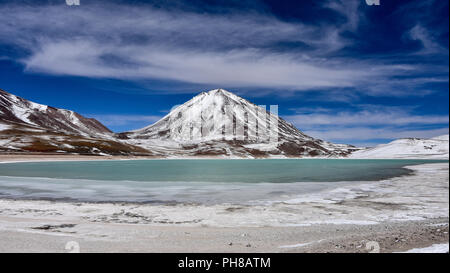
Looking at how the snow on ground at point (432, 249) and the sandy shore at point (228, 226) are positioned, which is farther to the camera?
the sandy shore at point (228, 226)

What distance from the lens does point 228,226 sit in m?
14.4

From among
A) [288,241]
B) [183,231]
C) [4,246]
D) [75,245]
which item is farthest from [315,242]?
[4,246]

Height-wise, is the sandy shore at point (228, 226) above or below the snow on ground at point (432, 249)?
below

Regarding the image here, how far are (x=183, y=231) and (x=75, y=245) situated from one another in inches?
172

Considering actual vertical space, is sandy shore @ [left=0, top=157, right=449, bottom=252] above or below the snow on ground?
below

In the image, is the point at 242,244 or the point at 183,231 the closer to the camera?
the point at 242,244

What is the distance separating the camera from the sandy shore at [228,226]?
1072cm

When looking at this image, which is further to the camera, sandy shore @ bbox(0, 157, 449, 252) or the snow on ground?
sandy shore @ bbox(0, 157, 449, 252)

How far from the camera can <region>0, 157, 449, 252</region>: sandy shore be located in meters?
10.7

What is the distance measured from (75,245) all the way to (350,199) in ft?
64.8
